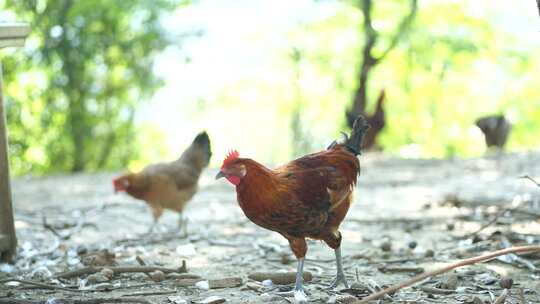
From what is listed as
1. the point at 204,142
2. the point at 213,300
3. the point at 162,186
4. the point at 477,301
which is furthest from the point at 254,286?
the point at 204,142

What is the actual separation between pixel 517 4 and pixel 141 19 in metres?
8.26

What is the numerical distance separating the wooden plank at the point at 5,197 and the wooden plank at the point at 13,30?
0.40 m

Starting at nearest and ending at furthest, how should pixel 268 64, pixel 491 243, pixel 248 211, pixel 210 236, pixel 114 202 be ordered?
pixel 248 211, pixel 491 243, pixel 210 236, pixel 114 202, pixel 268 64

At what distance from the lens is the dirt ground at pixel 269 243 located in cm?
432

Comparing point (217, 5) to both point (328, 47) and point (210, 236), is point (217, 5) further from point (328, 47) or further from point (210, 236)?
point (210, 236)

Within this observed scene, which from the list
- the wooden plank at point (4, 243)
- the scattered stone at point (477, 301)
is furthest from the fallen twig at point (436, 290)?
the wooden plank at point (4, 243)

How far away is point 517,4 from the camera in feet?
50.1

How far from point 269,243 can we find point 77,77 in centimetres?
779

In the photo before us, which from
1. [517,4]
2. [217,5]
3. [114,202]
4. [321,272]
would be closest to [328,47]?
[217,5]

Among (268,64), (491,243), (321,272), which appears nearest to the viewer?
(321,272)

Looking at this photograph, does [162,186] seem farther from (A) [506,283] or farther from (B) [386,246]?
(A) [506,283]

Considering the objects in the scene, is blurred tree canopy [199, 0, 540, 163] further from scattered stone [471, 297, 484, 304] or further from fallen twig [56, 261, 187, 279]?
scattered stone [471, 297, 484, 304]

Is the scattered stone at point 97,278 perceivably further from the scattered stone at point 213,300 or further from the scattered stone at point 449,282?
the scattered stone at point 449,282

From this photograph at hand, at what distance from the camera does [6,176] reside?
16.6ft
